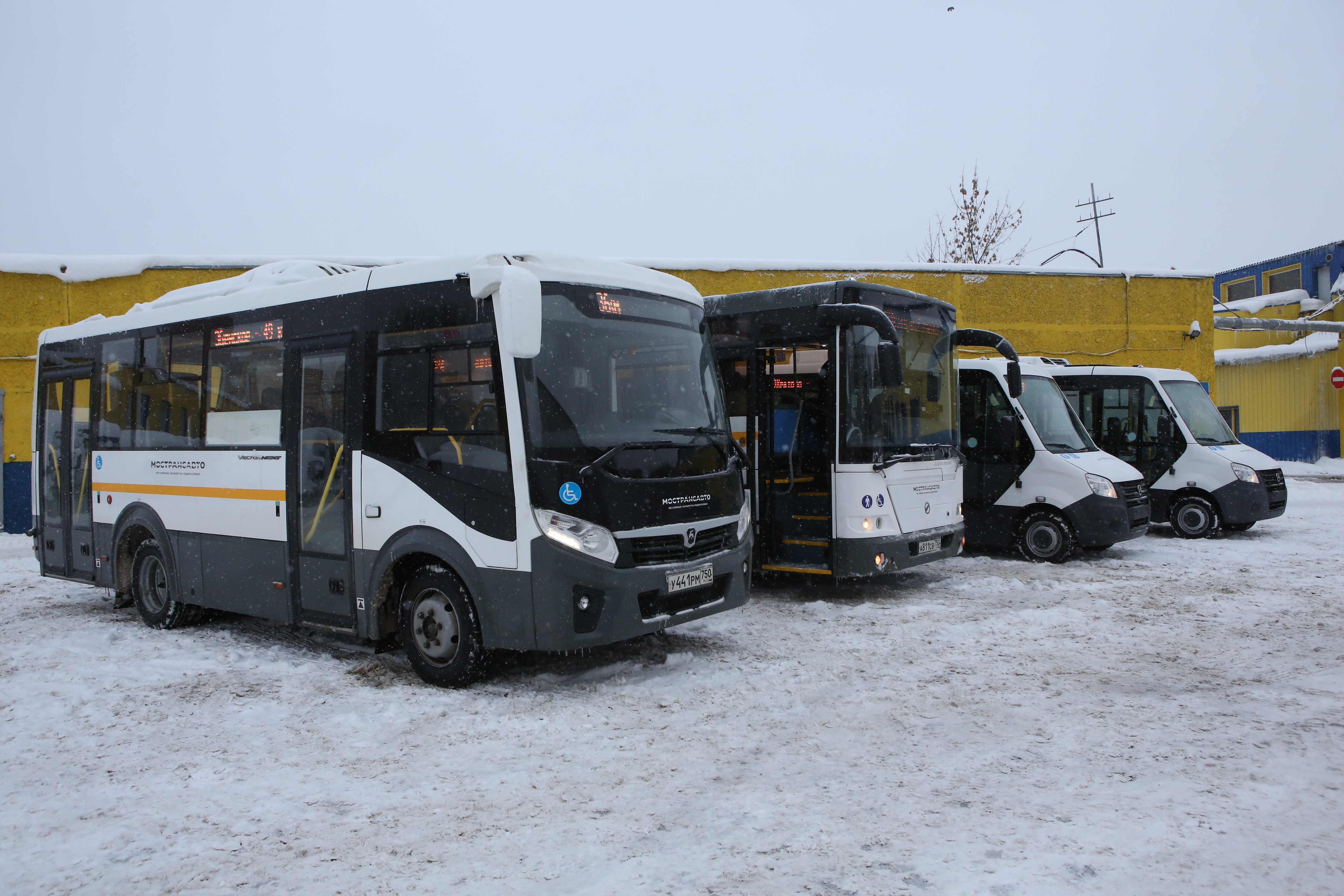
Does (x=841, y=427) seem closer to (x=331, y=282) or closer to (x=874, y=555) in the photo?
(x=874, y=555)

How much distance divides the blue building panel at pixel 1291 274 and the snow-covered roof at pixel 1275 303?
0.64 meters

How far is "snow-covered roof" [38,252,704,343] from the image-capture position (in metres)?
6.02

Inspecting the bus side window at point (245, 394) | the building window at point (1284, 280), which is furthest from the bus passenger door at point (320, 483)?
the building window at point (1284, 280)

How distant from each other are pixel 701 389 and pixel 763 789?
127 inches

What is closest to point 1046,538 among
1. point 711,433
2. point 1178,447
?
point 1178,447

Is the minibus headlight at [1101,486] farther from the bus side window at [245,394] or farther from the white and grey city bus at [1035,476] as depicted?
the bus side window at [245,394]

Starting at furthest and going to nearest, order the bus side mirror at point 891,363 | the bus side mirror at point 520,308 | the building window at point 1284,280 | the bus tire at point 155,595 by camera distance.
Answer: the building window at point 1284,280 → the bus tire at point 155,595 → the bus side mirror at point 891,363 → the bus side mirror at point 520,308

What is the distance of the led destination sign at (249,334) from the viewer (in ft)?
23.4

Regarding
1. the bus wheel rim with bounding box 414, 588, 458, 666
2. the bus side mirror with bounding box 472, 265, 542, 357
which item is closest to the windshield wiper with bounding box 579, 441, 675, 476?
the bus side mirror with bounding box 472, 265, 542, 357

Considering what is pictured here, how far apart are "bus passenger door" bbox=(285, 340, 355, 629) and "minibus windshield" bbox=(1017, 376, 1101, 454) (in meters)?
8.34

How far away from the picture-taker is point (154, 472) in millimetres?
8180

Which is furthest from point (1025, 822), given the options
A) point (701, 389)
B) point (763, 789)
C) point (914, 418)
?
point (914, 418)

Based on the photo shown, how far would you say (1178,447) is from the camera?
44.8ft

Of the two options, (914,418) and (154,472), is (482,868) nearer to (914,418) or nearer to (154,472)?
(154,472)
